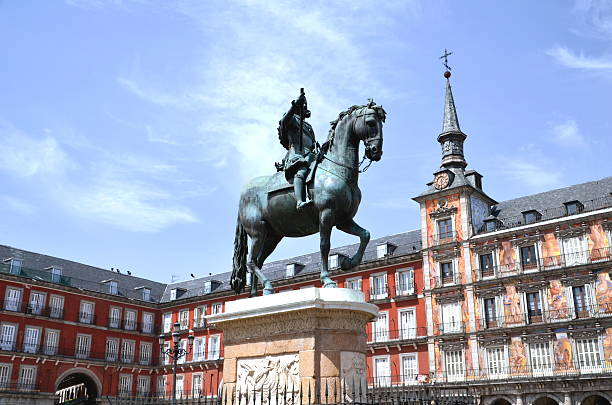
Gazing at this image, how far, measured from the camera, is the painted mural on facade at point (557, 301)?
104 feet

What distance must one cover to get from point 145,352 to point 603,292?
35.5 metres

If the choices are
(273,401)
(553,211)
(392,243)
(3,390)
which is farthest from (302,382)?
(3,390)

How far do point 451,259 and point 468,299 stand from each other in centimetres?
272

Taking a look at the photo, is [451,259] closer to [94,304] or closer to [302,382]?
[94,304]

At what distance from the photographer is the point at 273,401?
7.08 meters

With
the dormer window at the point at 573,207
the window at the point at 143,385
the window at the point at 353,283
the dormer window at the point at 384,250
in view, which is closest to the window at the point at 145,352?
the window at the point at 143,385

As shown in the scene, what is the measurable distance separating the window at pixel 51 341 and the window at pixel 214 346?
11.4 metres

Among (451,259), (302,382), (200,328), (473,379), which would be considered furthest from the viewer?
(200,328)

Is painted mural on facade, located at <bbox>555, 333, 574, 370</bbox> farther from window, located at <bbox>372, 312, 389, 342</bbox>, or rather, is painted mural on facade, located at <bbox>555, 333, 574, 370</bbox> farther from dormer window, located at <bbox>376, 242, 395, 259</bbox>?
dormer window, located at <bbox>376, 242, 395, 259</bbox>

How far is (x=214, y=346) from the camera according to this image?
155 ft

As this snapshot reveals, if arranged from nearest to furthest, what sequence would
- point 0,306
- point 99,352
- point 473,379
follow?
point 473,379, point 0,306, point 99,352

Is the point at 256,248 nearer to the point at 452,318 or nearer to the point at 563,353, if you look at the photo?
the point at 563,353

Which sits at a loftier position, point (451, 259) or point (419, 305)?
point (451, 259)

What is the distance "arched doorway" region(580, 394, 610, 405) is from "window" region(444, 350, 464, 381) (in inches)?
255
